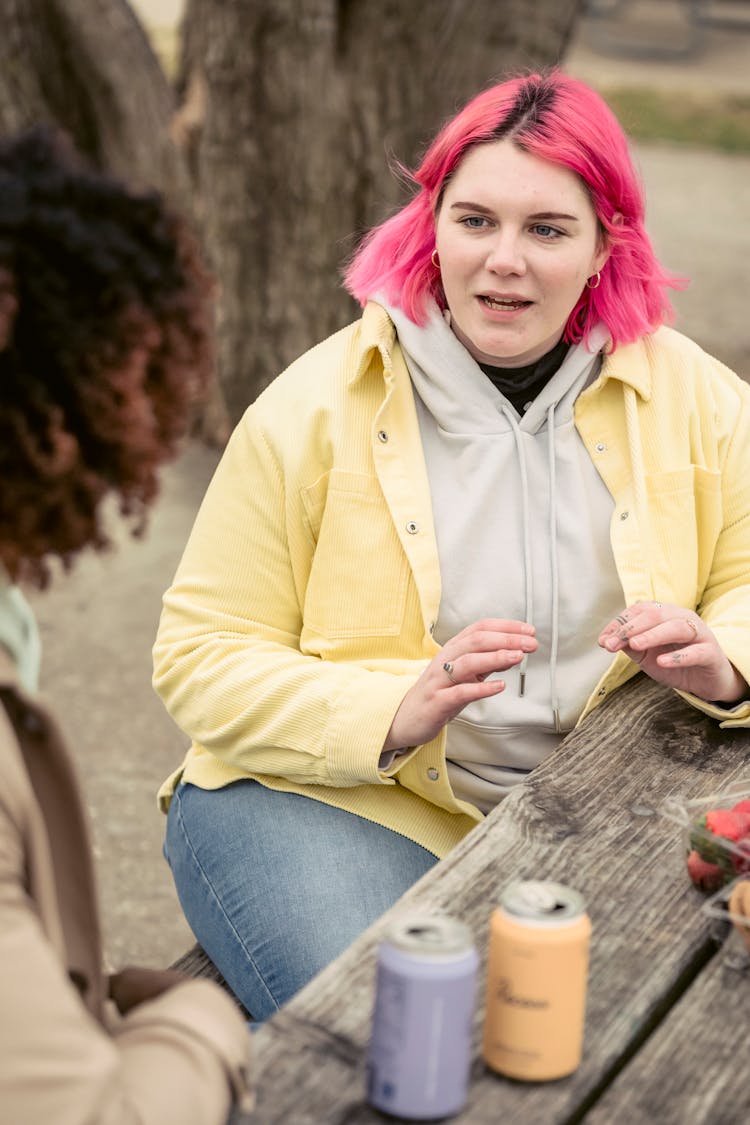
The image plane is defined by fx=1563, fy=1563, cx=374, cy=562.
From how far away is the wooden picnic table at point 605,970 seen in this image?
4.44 ft

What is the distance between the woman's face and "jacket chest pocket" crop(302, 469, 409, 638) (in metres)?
0.31

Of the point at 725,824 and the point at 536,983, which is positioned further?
Answer: the point at 725,824

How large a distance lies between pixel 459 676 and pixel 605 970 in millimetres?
551

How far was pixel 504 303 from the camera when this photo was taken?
7.80ft

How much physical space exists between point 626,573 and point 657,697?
19 centimetres

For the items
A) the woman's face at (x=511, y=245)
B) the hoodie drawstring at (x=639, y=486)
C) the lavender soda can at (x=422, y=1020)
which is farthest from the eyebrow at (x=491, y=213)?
the lavender soda can at (x=422, y=1020)

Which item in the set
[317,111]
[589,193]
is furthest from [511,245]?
[317,111]

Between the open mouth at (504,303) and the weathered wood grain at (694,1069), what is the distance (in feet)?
3.76

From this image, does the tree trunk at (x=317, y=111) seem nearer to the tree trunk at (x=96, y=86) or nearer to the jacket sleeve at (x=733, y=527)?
the tree trunk at (x=96, y=86)

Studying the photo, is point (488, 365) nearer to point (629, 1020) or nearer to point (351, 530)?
point (351, 530)

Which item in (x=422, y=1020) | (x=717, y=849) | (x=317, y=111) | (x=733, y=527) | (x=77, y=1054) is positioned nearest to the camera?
(x=77, y=1054)

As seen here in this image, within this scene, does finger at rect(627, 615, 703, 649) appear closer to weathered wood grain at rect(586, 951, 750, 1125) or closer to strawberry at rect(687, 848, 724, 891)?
strawberry at rect(687, 848, 724, 891)

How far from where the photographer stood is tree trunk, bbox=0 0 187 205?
501 centimetres

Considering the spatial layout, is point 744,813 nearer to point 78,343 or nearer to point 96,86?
point 78,343
